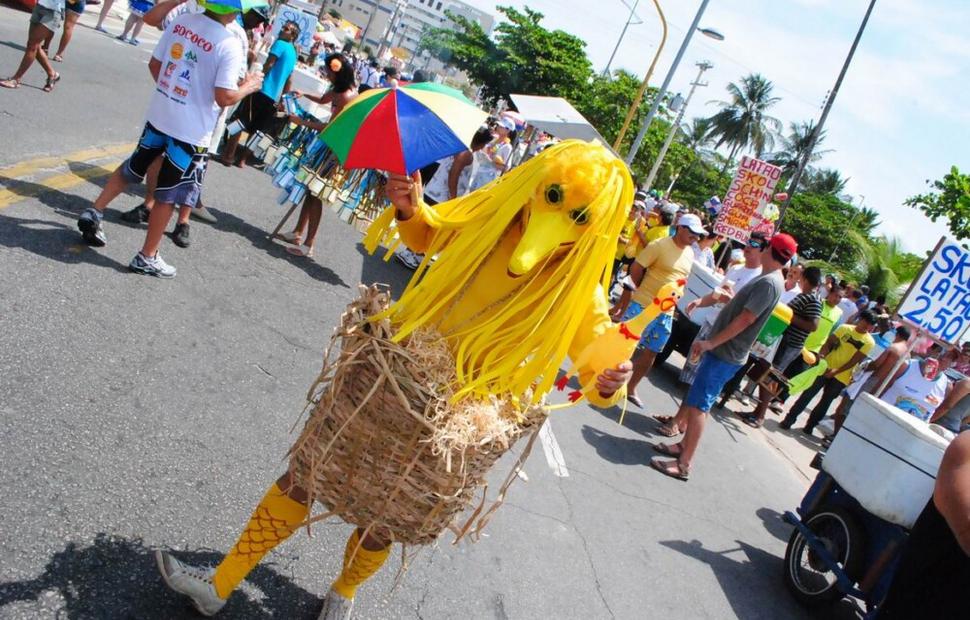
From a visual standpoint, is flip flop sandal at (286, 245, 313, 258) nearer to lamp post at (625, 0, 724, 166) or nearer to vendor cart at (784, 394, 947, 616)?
vendor cart at (784, 394, 947, 616)

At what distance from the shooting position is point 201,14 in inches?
171

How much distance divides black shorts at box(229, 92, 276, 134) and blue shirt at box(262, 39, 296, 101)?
18 cm

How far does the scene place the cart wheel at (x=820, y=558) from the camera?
417 cm

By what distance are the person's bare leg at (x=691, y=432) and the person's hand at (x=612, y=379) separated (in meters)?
3.53

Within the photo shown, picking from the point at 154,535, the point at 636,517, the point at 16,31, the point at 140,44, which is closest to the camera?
the point at 154,535

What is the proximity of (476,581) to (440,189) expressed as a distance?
217 inches

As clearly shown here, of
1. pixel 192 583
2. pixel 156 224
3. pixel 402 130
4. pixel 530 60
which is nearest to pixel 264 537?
pixel 192 583

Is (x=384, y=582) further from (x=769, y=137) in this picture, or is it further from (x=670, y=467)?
(x=769, y=137)

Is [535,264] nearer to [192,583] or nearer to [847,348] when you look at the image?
[192,583]

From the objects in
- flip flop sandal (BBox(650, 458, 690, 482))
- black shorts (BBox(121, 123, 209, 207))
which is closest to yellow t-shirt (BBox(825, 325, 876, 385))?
flip flop sandal (BBox(650, 458, 690, 482))

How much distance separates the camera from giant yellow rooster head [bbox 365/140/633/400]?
2.14 m

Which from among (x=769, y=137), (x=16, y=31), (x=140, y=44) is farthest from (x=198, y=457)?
(x=769, y=137)

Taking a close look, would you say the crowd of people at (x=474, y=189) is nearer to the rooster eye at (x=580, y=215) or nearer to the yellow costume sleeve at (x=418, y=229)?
the rooster eye at (x=580, y=215)

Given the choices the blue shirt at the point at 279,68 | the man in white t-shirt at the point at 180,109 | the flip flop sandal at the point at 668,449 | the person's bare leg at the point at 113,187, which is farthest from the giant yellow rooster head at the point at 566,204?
the blue shirt at the point at 279,68
